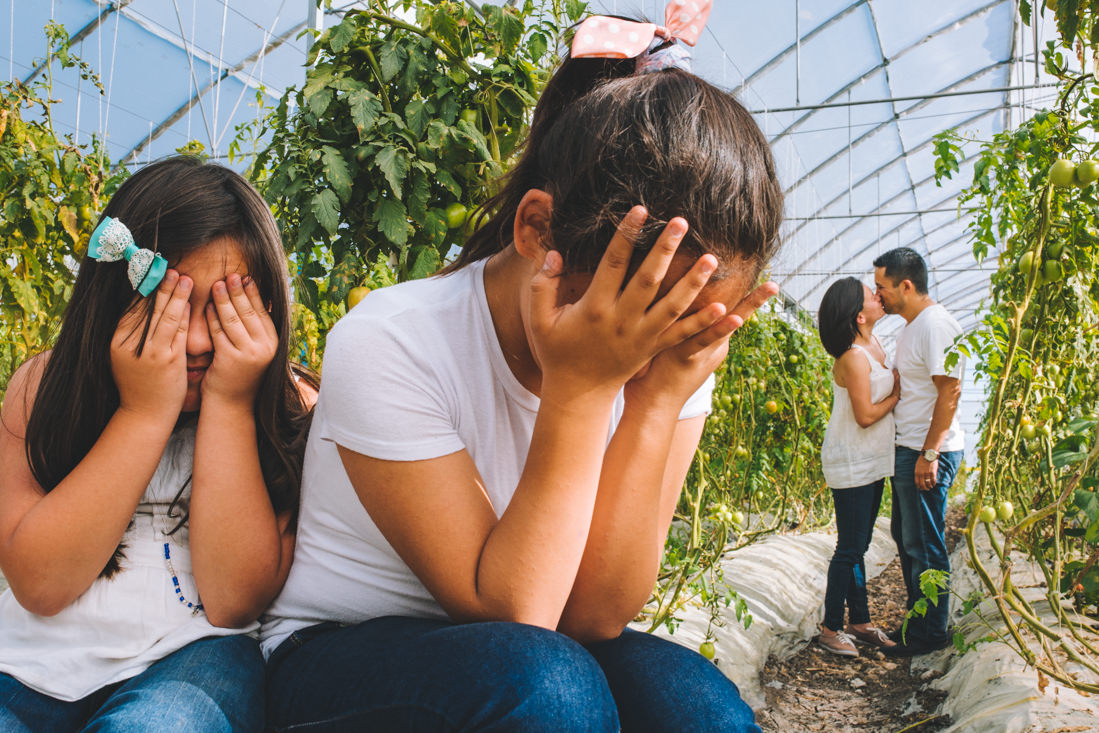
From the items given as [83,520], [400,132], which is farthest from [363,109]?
[83,520]

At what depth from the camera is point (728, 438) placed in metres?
4.04

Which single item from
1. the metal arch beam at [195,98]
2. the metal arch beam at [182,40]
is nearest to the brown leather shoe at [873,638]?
the metal arch beam at [182,40]

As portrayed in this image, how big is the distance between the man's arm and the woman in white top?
18 cm

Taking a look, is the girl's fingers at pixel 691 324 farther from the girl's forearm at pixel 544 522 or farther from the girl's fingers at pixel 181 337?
the girl's fingers at pixel 181 337

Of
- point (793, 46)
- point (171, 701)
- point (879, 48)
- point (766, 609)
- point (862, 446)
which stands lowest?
→ point (766, 609)

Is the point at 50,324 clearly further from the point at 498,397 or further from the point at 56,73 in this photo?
the point at 56,73

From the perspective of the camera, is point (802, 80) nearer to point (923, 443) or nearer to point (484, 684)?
point (923, 443)

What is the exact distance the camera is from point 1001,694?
177 cm

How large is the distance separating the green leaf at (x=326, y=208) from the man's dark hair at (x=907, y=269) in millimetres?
1946

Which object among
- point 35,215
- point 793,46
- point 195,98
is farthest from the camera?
point 793,46

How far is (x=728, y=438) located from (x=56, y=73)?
435cm

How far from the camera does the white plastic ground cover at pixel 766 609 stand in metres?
2.21

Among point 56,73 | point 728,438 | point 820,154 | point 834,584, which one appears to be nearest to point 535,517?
point 834,584

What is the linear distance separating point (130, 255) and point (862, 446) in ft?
7.70
